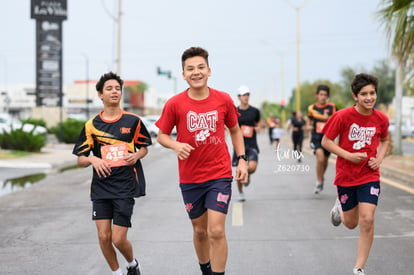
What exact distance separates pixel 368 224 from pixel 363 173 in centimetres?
47

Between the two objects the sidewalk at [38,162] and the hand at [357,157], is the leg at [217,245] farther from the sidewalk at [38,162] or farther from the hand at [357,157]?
the sidewalk at [38,162]

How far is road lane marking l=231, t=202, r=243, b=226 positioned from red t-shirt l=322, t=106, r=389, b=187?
113 inches

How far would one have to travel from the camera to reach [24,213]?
930 cm

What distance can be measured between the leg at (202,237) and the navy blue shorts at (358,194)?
4.65 ft

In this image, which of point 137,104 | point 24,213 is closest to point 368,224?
point 24,213

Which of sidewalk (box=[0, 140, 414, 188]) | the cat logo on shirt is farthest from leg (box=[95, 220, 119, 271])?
sidewalk (box=[0, 140, 414, 188])

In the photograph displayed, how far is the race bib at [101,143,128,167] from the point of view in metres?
4.88

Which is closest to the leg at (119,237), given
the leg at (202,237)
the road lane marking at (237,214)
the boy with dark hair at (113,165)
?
the boy with dark hair at (113,165)

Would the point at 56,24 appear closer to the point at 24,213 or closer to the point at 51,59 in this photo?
the point at 51,59

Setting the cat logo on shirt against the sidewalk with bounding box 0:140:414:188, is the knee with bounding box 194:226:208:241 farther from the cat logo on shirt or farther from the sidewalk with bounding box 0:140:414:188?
the sidewalk with bounding box 0:140:414:188

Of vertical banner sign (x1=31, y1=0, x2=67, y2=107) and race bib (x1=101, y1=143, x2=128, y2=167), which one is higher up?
vertical banner sign (x1=31, y1=0, x2=67, y2=107)

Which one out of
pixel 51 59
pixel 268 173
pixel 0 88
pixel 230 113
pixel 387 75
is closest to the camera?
pixel 230 113

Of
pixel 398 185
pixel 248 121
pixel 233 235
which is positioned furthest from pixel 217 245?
pixel 398 185

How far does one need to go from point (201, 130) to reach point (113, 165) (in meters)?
0.84
